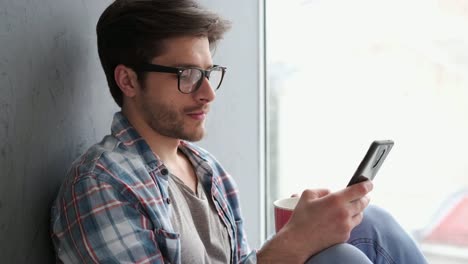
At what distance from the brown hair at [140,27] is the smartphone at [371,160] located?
439mm

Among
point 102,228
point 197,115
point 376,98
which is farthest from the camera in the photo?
point 376,98

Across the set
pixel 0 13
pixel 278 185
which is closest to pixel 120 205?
pixel 0 13

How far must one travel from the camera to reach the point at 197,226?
128cm

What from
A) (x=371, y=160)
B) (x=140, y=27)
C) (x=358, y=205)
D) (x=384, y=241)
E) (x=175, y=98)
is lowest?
(x=384, y=241)

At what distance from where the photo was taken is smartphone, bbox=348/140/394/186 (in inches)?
43.6

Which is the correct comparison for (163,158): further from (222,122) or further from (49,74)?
(222,122)

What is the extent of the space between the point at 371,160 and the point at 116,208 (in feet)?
1.59

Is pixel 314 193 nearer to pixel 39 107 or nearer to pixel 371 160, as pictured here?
pixel 371 160

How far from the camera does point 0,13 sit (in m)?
1.00

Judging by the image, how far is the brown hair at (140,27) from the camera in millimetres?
1211

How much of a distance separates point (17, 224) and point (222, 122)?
3.26 feet

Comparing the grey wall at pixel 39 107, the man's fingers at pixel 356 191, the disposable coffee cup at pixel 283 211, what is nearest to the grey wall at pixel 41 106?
the grey wall at pixel 39 107

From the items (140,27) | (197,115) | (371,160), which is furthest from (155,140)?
(371,160)

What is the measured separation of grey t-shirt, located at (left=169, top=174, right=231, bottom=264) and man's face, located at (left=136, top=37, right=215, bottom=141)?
0.11 meters
